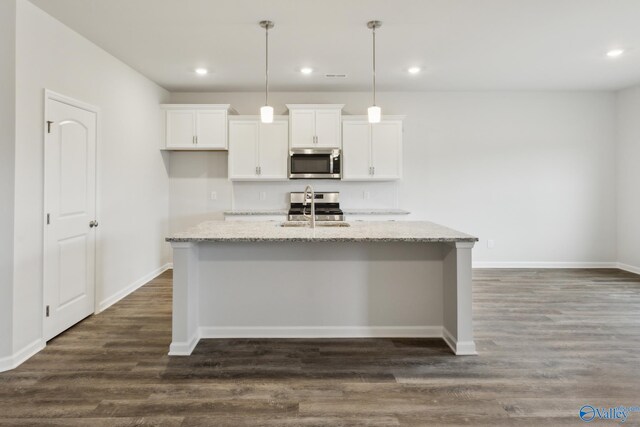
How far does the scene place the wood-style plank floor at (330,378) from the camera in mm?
1988

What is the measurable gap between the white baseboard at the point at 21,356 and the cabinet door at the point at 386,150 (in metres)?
3.99

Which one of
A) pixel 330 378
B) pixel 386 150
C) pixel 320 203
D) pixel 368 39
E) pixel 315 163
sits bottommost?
pixel 330 378

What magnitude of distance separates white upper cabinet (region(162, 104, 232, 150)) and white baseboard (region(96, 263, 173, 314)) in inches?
66.6

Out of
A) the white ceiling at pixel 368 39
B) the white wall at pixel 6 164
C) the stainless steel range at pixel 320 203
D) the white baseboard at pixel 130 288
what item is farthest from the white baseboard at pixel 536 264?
the white wall at pixel 6 164

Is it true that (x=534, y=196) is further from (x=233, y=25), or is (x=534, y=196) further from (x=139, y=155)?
(x=139, y=155)

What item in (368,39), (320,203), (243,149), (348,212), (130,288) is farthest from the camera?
(320,203)

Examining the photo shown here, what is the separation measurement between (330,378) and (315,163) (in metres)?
3.34

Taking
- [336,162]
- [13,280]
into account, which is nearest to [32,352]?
[13,280]

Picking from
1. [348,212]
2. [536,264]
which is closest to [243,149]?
[348,212]

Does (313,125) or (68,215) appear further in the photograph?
(313,125)

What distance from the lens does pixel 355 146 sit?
5254mm

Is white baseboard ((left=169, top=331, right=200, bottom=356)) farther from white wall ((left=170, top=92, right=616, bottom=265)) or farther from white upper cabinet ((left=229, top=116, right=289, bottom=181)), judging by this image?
white wall ((left=170, top=92, right=616, bottom=265))

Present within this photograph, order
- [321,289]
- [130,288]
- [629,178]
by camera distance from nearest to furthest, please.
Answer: [321,289]
[130,288]
[629,178]

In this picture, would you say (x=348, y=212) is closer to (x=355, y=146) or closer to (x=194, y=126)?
(x=355, y=146)
